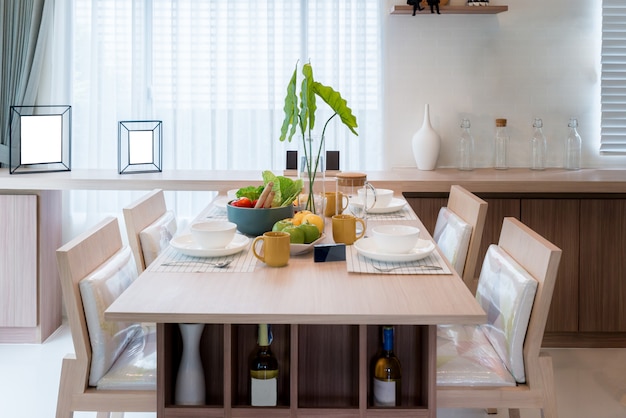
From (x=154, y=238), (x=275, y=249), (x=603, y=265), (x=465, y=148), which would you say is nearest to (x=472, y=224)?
(x=275, y=249)

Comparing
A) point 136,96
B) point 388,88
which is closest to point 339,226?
point 388,88

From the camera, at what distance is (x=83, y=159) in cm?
438

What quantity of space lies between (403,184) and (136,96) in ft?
5.54

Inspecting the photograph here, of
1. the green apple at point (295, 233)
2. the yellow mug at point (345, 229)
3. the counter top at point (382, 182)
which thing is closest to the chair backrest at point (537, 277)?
the yellow mug at point (345, 229)

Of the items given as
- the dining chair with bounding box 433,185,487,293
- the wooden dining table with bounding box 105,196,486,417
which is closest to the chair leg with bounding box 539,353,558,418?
the wooden dining table with bounding box 105,196,486,417

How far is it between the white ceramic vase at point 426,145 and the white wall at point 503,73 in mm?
185

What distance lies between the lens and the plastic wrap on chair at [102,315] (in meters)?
1.95

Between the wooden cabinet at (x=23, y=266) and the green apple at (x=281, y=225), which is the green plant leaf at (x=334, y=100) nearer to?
the green apple at (x=281, y=225)

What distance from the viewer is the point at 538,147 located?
13.9 ft

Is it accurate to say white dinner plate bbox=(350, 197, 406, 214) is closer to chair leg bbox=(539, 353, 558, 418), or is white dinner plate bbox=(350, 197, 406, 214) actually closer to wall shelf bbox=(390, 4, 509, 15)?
chair leg bbox=(539, 353, 558, 418)

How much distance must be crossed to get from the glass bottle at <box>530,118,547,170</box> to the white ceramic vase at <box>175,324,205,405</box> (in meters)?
2.80

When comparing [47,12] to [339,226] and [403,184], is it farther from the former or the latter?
[339,226]

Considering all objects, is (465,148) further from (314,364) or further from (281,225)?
(314,364)

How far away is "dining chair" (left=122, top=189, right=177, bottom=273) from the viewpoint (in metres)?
2.54
